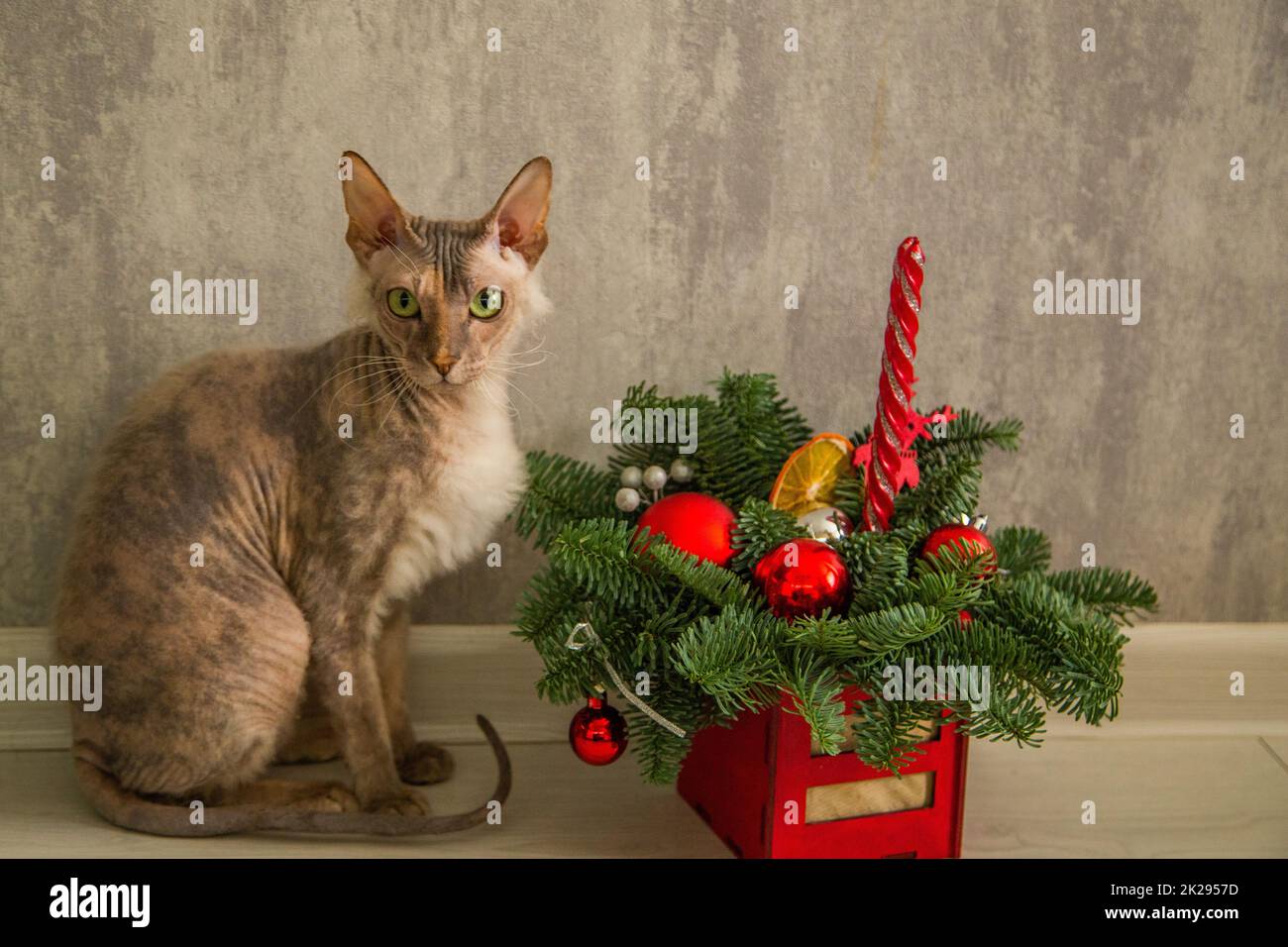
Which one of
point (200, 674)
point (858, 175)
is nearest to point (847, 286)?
point (858, 175)

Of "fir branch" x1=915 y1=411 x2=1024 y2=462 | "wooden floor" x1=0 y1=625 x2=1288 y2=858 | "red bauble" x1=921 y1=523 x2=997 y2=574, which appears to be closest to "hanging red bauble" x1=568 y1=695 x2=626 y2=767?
"wooden floor" x1=0 y1=625 x2=1288 y2=858

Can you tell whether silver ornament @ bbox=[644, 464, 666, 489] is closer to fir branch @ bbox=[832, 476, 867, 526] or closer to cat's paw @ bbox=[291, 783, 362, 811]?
fir branch @ bbox=[832, 476, 867, 526]

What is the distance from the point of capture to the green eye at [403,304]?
1100 millimetres

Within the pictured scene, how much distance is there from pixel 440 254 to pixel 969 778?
0.82 meters

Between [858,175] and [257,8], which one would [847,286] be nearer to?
[858,175]

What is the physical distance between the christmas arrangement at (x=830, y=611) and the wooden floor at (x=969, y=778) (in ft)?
0.49

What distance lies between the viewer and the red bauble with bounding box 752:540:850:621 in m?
1.00

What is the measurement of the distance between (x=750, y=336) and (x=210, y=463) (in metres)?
0.65

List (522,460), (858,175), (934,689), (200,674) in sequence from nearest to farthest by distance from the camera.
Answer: (934,689), (200,674), (522,460), (858,175)

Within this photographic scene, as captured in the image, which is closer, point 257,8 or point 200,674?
point 200,674

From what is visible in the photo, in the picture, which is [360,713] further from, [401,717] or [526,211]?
[526,211]

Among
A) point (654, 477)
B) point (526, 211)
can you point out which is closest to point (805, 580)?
point (654, 477)

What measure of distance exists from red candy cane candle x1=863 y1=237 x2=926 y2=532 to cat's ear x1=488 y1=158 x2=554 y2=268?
35cm

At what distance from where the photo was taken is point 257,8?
1266 millimetres
